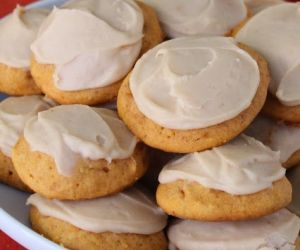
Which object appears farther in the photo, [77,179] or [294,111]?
[294,111]

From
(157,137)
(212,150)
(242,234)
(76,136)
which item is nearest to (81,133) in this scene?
(76,136)

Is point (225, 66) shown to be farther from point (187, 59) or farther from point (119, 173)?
point (119, 173)

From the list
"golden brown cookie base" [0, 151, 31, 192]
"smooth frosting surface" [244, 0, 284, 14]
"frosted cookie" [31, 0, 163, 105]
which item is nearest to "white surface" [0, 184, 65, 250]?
"golden brown cookie base" [0, 151, 31, 192]

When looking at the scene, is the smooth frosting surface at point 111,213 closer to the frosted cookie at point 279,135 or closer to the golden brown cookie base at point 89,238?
the golden brown cookie base at point 89,238

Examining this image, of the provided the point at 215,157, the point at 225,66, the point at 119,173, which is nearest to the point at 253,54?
the point at 225,66

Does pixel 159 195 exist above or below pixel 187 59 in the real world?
below

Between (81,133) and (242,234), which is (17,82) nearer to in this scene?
(81,133)
